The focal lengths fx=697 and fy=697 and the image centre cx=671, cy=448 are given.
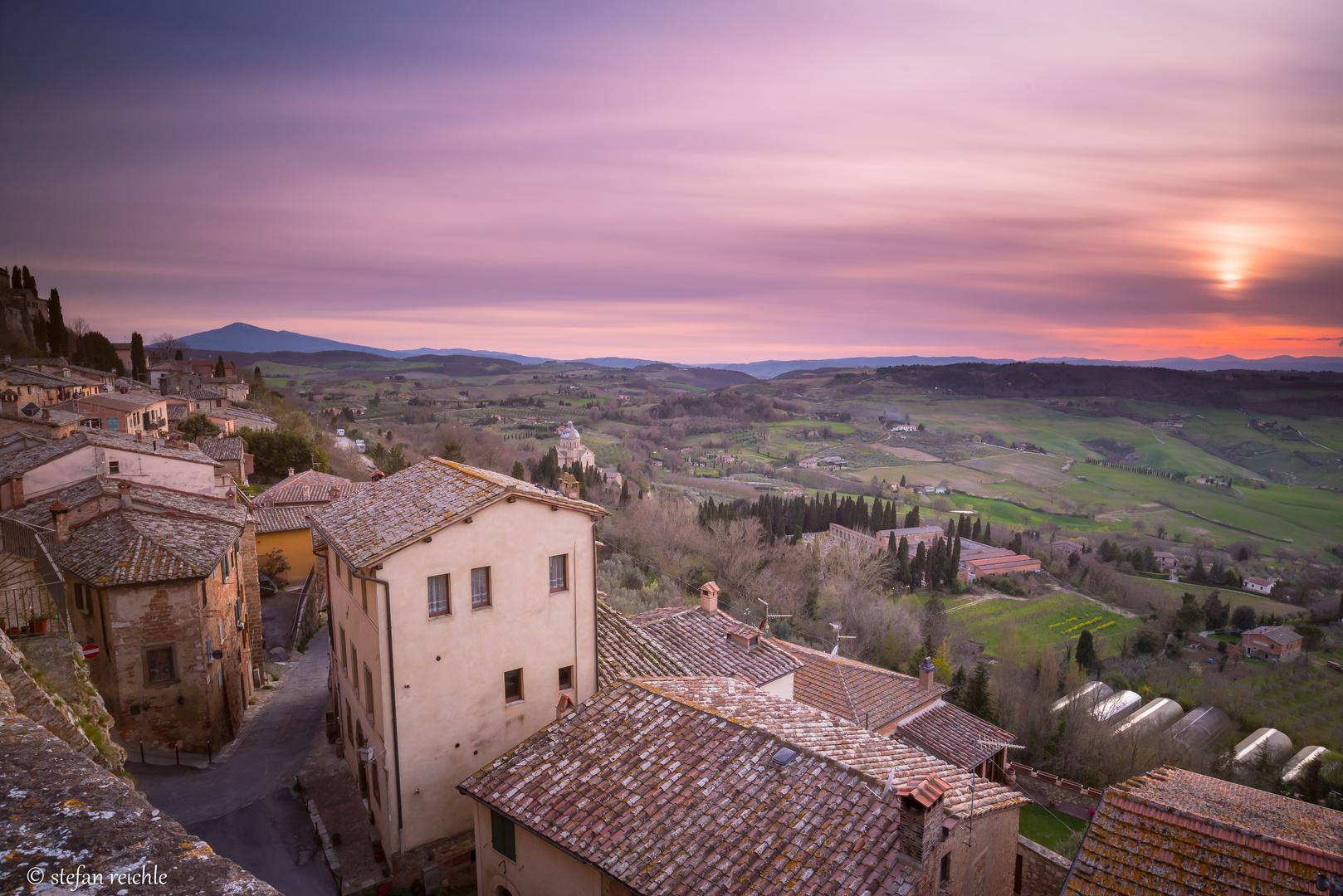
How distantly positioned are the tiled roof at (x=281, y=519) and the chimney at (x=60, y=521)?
620 inches

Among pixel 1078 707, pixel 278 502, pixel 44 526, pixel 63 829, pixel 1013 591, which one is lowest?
pixel 1013 591

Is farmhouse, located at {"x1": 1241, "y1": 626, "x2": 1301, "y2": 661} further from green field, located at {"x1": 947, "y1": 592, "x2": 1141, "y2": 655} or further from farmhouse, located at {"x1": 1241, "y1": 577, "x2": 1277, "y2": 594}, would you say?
farmhouse, located at {"x1": 1241, "y1": 577, "x2": 1277, "y2": 594}

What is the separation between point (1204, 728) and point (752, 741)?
1972 inches

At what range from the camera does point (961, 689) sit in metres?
40.4

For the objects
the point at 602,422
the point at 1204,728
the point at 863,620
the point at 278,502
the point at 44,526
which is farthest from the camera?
the point at 602,422

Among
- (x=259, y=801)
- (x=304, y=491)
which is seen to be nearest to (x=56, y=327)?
(x=304, y=491)

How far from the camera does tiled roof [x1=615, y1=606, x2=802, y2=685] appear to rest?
69.5ft

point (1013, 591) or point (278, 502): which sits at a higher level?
point (278, 502)

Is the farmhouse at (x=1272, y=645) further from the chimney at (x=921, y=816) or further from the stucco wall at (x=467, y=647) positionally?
the chimney at (x=921, y=816)

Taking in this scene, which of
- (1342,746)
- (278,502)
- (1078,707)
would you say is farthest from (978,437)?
(278,502)

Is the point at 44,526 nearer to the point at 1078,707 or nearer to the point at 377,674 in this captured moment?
the point at 377,674

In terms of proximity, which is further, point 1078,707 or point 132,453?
point 1078,707

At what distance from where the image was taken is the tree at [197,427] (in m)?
51.2

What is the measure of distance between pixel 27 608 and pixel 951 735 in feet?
95.0
